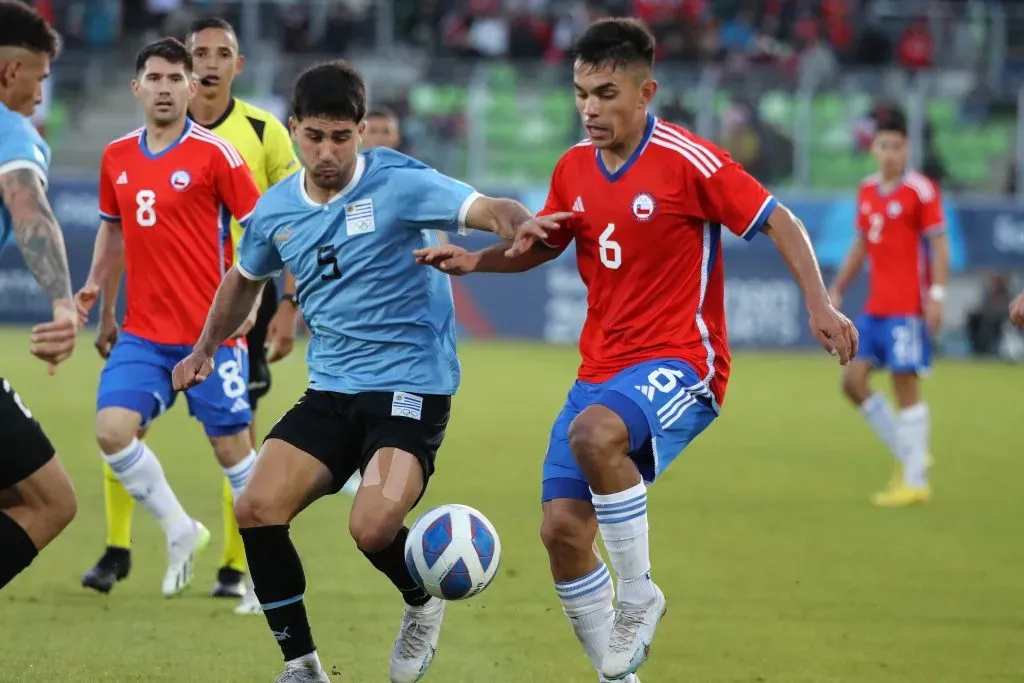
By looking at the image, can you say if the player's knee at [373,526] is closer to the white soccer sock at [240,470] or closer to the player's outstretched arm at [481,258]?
the player's outstretched arm at [481,258]

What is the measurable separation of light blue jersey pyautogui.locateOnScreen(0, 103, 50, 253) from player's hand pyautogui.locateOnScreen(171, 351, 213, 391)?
37.9 inches

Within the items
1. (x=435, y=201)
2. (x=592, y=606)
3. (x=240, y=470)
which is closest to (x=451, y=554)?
(x=592, y=606)

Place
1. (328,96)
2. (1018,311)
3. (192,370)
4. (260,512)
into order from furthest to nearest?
(1018,311)
(192,370)
(328,96)
(260,512)

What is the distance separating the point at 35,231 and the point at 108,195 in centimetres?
257

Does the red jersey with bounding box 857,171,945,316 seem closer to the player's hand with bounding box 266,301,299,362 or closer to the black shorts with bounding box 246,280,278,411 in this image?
the black shorts with bounding box 246,280,278,411

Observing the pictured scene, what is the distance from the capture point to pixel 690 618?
741 centimetres

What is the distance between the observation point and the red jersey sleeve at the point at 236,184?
759 cm

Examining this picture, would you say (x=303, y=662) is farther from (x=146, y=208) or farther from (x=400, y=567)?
(x=146, y=208)

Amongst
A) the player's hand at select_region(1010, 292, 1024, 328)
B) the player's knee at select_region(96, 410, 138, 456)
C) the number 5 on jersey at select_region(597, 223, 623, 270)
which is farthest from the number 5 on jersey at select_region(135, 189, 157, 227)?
the player's hand at select_region(1010, 292, 1024, 328)

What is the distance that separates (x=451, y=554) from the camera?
578 centimetres

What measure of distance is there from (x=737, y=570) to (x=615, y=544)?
324 cm

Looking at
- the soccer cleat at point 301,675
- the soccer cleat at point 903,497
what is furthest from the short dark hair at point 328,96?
the soccer cleat at point 903,497

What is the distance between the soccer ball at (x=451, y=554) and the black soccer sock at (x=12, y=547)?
4.36 ft

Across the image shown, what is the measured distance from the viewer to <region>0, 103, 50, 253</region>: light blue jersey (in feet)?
17.6
